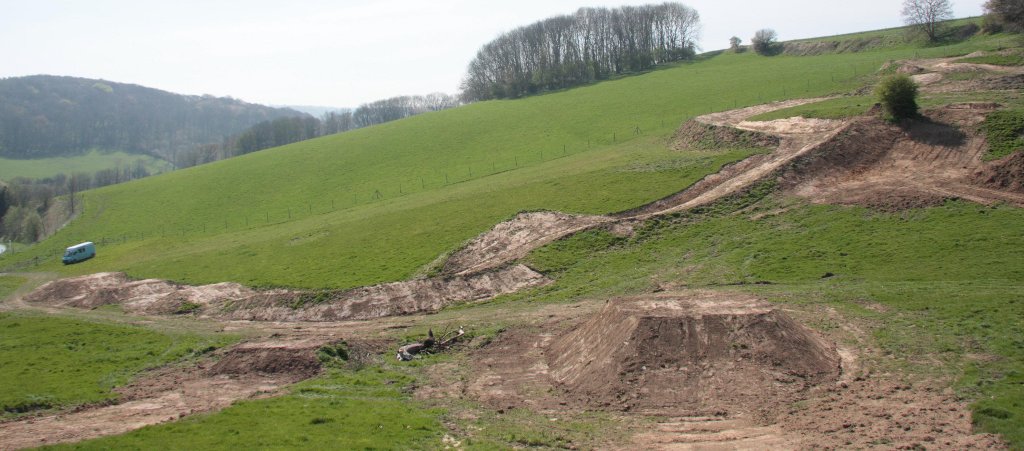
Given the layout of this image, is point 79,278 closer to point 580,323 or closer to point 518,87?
point 580,323

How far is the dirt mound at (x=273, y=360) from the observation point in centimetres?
2731

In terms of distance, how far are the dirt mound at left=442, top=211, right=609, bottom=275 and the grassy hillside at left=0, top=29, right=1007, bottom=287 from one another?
56.9 inches

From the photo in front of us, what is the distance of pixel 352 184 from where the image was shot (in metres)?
74.9

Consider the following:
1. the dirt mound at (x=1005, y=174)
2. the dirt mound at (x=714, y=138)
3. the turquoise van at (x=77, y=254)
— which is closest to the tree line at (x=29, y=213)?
the turquoise van at (x=77, y=254)

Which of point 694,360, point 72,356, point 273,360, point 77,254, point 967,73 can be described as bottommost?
point 694,360

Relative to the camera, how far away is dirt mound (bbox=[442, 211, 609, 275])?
42.1 m

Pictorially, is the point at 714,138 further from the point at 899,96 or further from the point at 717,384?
the point at 717,384

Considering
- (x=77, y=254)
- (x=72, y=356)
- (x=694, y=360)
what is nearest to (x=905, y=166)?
(x=694, y=360)

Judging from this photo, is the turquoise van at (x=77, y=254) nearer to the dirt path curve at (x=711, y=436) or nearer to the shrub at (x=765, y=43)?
the dirt path curve at (x=711, y=436)

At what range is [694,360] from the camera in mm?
22688

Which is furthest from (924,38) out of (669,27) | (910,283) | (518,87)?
(910,283)

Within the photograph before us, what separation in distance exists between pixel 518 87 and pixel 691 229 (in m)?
86.3

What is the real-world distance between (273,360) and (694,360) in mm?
17809

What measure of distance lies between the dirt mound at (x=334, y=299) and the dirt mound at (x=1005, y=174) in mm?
26700
